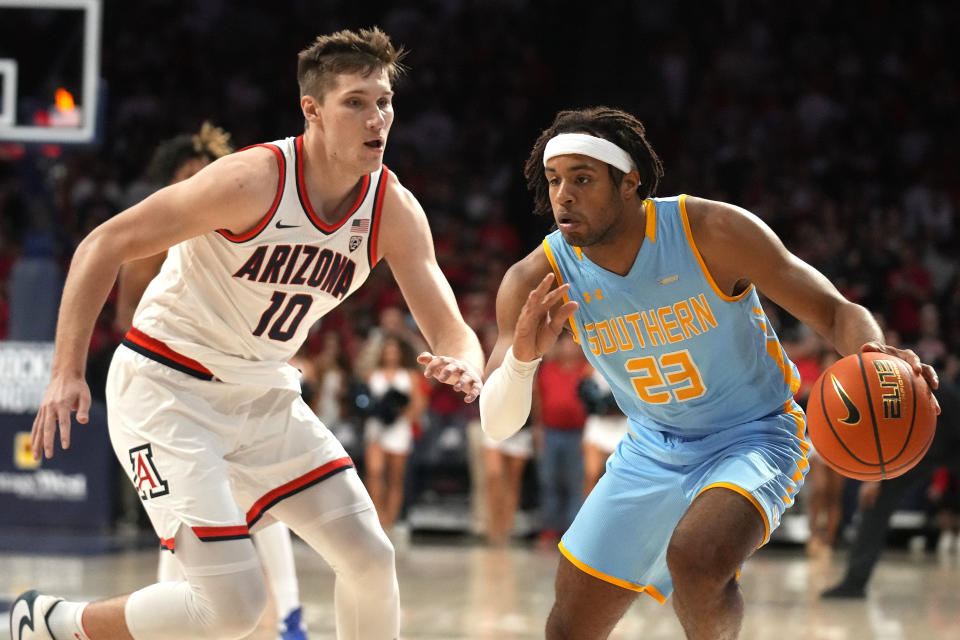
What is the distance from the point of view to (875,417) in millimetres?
3465

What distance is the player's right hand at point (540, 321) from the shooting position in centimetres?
352

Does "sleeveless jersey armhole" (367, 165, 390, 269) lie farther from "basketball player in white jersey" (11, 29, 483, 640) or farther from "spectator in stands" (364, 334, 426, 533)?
"spectator in stands" (364, 334, 426, 533)

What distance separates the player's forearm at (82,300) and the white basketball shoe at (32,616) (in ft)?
2.57

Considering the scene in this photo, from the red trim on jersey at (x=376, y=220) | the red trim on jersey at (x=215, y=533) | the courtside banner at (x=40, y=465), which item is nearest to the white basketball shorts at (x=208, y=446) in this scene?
the red trim on jersey at (x=215, y=533)

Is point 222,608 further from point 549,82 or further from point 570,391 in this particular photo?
point 549,82

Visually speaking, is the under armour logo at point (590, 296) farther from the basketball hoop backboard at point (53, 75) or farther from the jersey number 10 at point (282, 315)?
the basketball hoop backboard at point (53, 75)

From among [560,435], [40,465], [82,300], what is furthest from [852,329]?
[40,465]

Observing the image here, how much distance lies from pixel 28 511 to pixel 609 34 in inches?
371

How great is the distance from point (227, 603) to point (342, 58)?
1.67m

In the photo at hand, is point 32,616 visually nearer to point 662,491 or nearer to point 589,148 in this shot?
point 662,491

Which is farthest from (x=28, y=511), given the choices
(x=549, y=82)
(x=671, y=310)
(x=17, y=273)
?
(x=549, y=82)

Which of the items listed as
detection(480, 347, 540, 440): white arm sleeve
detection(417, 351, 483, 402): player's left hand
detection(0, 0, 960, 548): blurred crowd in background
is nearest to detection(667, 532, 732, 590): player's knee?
detection(480, 347, 540, 440): white arm sleeve

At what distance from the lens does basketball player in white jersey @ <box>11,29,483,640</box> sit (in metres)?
3.57

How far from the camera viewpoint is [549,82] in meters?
15.6
